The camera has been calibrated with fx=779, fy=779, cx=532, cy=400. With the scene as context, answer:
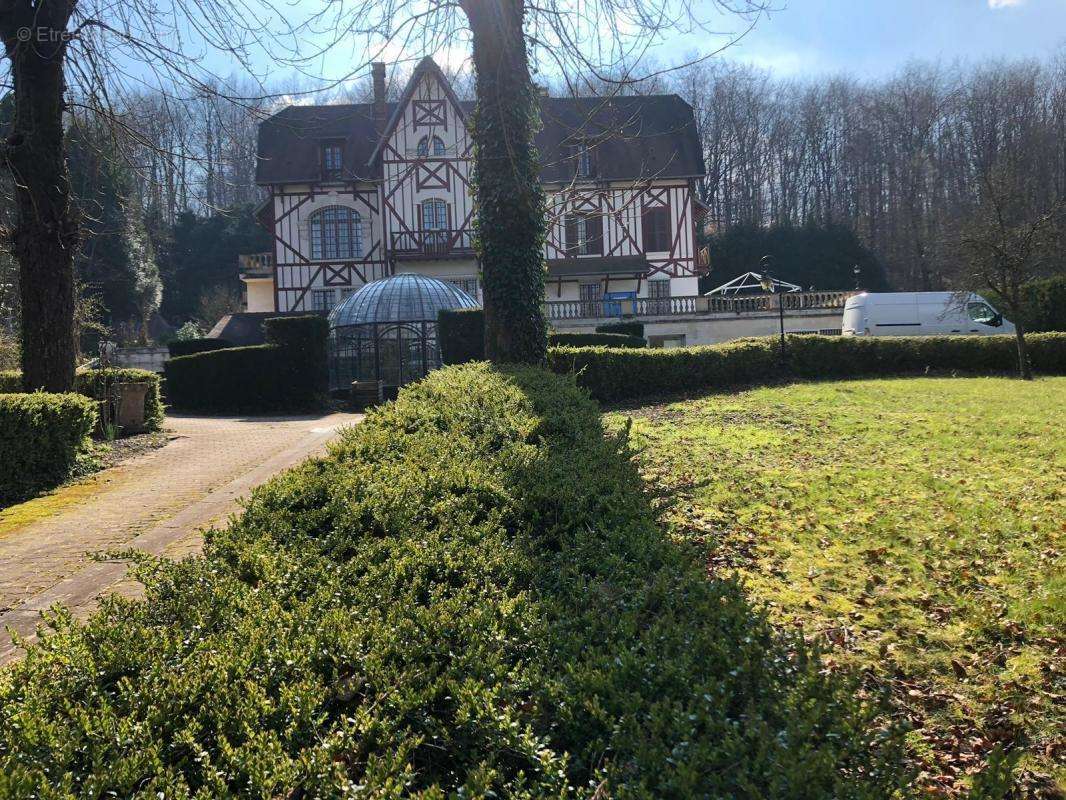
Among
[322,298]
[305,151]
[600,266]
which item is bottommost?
[322,298]

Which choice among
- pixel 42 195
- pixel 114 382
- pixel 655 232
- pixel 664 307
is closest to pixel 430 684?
pixel 42 195

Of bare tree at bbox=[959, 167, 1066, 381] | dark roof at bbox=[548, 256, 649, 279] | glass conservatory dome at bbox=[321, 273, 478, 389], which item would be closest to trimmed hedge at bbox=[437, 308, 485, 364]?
glass conservatory dome at bbox=[321, 273, 478, 389]

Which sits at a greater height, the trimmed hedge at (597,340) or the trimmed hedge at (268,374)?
the trimmed hedge at (597,340)

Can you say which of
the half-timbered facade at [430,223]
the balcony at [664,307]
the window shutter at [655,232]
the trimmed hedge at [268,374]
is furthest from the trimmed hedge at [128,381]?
the window shutter at [655,232]

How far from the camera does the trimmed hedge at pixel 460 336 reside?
63.1 ft

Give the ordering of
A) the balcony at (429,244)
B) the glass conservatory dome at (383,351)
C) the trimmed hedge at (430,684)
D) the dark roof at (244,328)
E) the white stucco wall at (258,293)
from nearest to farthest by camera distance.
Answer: the trimmed hedge at (430,684), the glass conservatory dome at (383,351), the dark roof at (244,328), the balcony at (429,244), the white stucco wall at (258,293)

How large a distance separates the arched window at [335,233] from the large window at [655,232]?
12175 mm

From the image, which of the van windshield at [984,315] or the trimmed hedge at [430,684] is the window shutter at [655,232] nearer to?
the van windshield at [984,315]

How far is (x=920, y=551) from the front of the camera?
512 centimetres

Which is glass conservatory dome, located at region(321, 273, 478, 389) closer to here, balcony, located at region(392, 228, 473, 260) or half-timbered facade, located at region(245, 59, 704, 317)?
balcony, located at region(392, 228, 473, 260)

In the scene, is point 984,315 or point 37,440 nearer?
point 37,440

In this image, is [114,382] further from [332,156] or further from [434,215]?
[332,156]

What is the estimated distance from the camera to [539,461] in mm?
3912

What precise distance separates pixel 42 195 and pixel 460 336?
1082 cm
